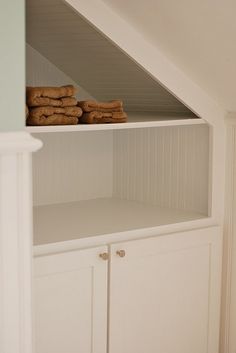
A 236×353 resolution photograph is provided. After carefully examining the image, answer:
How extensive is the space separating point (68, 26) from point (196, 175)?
0.75 m

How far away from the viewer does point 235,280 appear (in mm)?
2512

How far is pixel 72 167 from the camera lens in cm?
283

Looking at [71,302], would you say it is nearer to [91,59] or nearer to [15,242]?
[15,242]

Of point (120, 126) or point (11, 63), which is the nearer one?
point (11, 63)

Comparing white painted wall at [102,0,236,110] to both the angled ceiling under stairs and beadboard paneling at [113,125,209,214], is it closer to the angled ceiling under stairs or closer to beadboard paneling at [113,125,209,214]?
the angled ceiling under stairs

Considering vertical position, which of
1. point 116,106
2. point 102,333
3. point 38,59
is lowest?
point 102,333

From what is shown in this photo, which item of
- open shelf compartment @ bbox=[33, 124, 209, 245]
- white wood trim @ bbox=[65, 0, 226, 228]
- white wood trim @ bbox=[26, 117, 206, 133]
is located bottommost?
open shelf compartment @ bbox=[33, 124, 209, 245]

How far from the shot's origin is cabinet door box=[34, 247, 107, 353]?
205 centimetres

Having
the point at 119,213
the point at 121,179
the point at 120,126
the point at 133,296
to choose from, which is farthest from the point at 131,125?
the point at 121,179

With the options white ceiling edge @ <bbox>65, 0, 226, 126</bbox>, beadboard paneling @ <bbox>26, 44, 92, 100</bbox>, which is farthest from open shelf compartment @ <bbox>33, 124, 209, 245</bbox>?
beadboard paneling @ <bbox>26, 44, 92, 100</bbox>

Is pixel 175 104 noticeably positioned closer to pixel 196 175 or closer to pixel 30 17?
pixel 196 175

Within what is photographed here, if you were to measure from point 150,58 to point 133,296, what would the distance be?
82 centimetres

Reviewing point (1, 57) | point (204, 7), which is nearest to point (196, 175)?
point (204, 7)

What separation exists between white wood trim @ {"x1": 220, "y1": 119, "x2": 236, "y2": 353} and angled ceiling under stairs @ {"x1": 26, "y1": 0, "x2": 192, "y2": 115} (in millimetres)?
247
